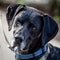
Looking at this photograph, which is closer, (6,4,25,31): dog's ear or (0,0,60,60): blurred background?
(0,0,60,60): blurred background

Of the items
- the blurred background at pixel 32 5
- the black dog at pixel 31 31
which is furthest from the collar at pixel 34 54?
the blurred background at pixel 32 5

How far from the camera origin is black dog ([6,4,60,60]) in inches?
91.1

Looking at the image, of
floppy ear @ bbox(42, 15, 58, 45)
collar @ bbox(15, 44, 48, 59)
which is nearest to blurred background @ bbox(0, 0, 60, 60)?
floppy ear @ bbox(42, 15, 58, 45)

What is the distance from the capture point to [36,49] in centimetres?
239

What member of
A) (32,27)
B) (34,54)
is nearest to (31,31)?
(32,27)

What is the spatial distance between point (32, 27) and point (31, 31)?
0.09 ft

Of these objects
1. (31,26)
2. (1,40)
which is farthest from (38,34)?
(1,40)

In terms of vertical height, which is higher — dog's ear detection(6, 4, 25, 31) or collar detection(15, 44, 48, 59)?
dog's ear detection(6, 4, 25, 31)

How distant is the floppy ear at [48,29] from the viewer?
2.33m

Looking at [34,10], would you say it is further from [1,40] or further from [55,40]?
[1,40]

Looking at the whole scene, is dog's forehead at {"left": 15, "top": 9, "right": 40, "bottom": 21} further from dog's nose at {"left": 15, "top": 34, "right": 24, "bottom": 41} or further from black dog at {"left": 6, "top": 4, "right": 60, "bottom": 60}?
dog's nose at {"left": 15, "top": 34, "right": 24, "bottom": 41}

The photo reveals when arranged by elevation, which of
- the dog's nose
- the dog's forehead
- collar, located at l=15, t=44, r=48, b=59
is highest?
the dog's forehead

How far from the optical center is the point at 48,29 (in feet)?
7.68

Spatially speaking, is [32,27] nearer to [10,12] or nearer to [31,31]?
[31,31]
